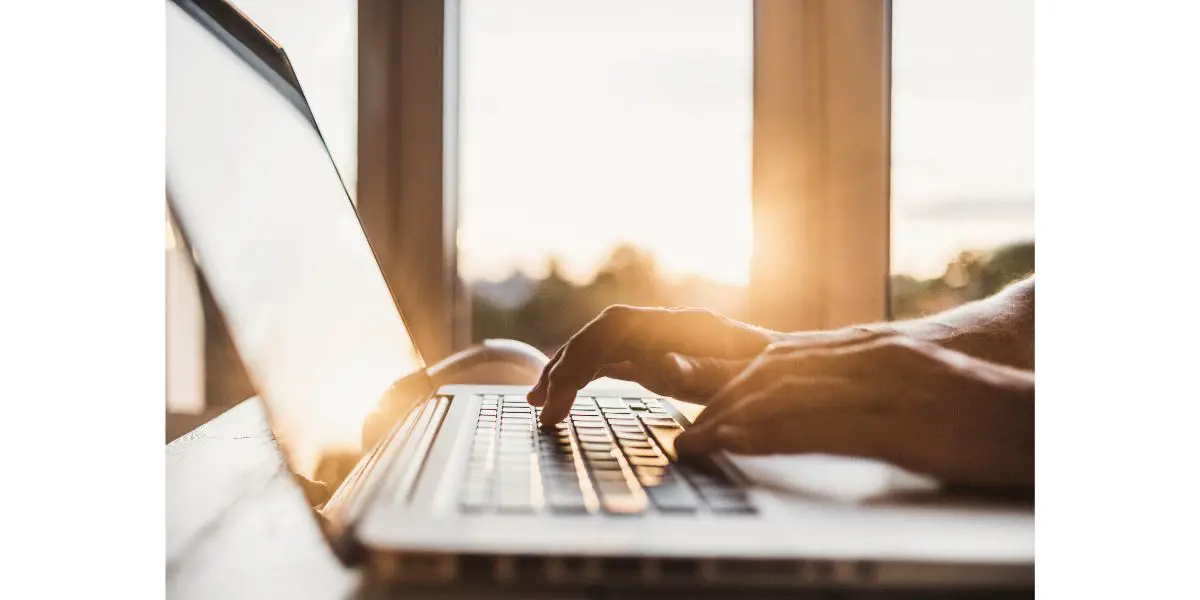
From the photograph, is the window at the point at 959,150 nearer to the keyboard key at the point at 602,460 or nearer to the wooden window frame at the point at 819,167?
the wooden window frame at the point at 819,167

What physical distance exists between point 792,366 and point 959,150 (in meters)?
0.37

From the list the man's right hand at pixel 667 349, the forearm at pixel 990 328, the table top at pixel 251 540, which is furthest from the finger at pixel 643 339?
the table top at pixel 251 540

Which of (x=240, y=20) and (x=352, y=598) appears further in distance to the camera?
(x=240, y=20)

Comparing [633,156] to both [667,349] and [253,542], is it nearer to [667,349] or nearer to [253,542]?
[667,349]

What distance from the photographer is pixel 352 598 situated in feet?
0.84

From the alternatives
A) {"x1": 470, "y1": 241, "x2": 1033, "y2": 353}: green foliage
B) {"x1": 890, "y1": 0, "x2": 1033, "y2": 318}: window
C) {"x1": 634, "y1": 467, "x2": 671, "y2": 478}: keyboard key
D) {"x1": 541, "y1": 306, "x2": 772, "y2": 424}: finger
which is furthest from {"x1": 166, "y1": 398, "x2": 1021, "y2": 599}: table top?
{"x1": 890, "y1": 0, "x2": 1033, "y2": 318}: window

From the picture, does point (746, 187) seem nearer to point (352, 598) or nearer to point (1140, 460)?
point (1140, 460)

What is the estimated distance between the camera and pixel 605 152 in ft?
2.28

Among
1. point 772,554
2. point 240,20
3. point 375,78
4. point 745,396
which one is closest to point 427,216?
point 375,78

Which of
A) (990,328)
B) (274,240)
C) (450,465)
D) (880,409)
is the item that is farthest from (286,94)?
(990,328)

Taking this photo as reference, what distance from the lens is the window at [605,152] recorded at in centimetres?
67

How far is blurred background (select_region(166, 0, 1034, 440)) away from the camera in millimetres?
646

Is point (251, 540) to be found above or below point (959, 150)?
below
